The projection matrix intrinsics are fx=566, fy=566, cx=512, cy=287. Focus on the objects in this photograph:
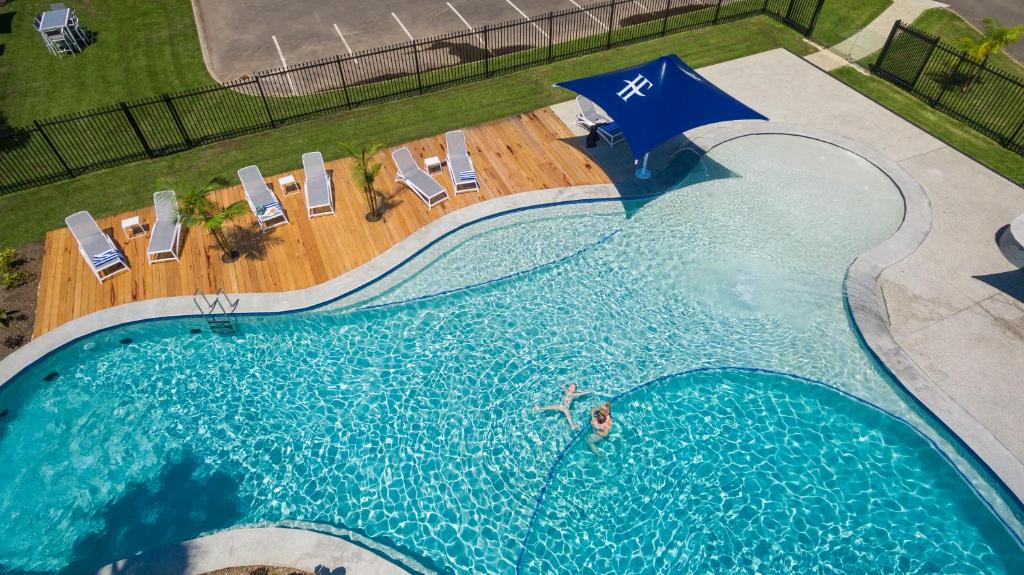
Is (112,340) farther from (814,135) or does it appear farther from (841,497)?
(814,135)

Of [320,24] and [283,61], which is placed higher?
[320,24]

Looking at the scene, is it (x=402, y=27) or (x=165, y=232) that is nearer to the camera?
(x=165, y=232)

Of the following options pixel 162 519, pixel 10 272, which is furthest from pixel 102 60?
pixel 162 519

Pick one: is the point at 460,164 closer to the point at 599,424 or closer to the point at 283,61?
the point at 599,424

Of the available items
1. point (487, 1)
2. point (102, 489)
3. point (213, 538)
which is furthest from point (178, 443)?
point (487, 1)

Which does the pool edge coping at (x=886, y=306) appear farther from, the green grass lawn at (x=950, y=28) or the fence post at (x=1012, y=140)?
the green grass lawn at (x=950, y=28)

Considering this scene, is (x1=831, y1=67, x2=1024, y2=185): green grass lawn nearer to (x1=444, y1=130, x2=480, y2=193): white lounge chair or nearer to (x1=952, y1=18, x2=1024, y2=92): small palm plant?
(x1=952, y1=18, x2=1024, y2=92): small palm plant
